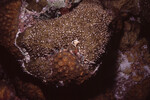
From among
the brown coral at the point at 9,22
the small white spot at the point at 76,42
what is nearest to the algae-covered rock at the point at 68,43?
the small white spot at the point at 76,42

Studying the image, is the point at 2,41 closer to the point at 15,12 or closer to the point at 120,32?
the point at 15,12

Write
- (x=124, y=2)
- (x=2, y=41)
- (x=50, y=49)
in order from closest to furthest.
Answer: (x=50, y=49) → (x=2, y=41) → (x=124, y=2)

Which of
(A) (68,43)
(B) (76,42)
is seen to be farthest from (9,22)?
(B) (76,42)

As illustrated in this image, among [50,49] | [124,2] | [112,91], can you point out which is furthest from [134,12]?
[50,49]

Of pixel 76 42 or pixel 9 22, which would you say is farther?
pixel 9 22

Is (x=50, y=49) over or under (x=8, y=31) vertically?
under

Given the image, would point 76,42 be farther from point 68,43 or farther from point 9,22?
point 9,22

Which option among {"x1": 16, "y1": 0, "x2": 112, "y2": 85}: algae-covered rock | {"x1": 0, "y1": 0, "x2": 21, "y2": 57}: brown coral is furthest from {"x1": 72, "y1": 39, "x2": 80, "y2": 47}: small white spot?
{"x1": 0, "y1": 0, "x2": 21, "y2": 57}: brown coral

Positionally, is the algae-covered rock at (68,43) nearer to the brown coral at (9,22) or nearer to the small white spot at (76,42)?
the small white spot at (76,42)
